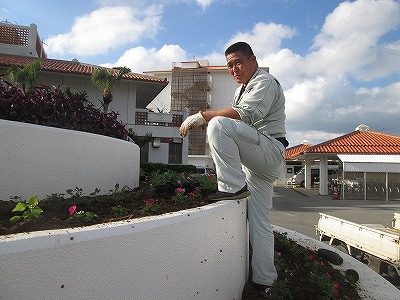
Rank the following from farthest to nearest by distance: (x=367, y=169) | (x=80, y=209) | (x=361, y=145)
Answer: (x=361, y=145) < (x=367, y=169) < (x=80, y=209)

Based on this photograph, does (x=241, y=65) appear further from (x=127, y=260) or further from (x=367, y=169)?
(x=367, y=169)

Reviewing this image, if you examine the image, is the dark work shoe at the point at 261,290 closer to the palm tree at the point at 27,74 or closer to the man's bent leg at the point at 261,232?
the man's bent leg at the point at 261,232

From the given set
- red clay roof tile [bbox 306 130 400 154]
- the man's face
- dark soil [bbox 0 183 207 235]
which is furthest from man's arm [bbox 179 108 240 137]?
red clay roof tile [bbox 306 130 400 154]

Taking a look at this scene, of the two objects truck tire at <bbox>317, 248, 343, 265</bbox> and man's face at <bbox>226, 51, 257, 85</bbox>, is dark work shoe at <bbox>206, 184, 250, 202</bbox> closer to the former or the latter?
man's face at <bbox>226, 51, 257, 85</bbox>

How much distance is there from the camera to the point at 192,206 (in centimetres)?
245

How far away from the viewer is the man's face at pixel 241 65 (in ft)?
8.82

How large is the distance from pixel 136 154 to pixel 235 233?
225 cm

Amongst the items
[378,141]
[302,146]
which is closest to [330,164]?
[302,146]

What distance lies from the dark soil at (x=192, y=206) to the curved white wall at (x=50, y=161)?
24 cm

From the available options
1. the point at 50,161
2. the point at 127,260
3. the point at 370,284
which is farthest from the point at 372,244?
→ the point at 127,260

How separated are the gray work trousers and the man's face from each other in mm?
560

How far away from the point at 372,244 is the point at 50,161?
6.04m

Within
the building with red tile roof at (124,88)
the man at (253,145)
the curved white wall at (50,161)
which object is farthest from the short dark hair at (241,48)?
the building with red tile roof at (124,88)

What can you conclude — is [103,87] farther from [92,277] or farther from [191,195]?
[92,277]
